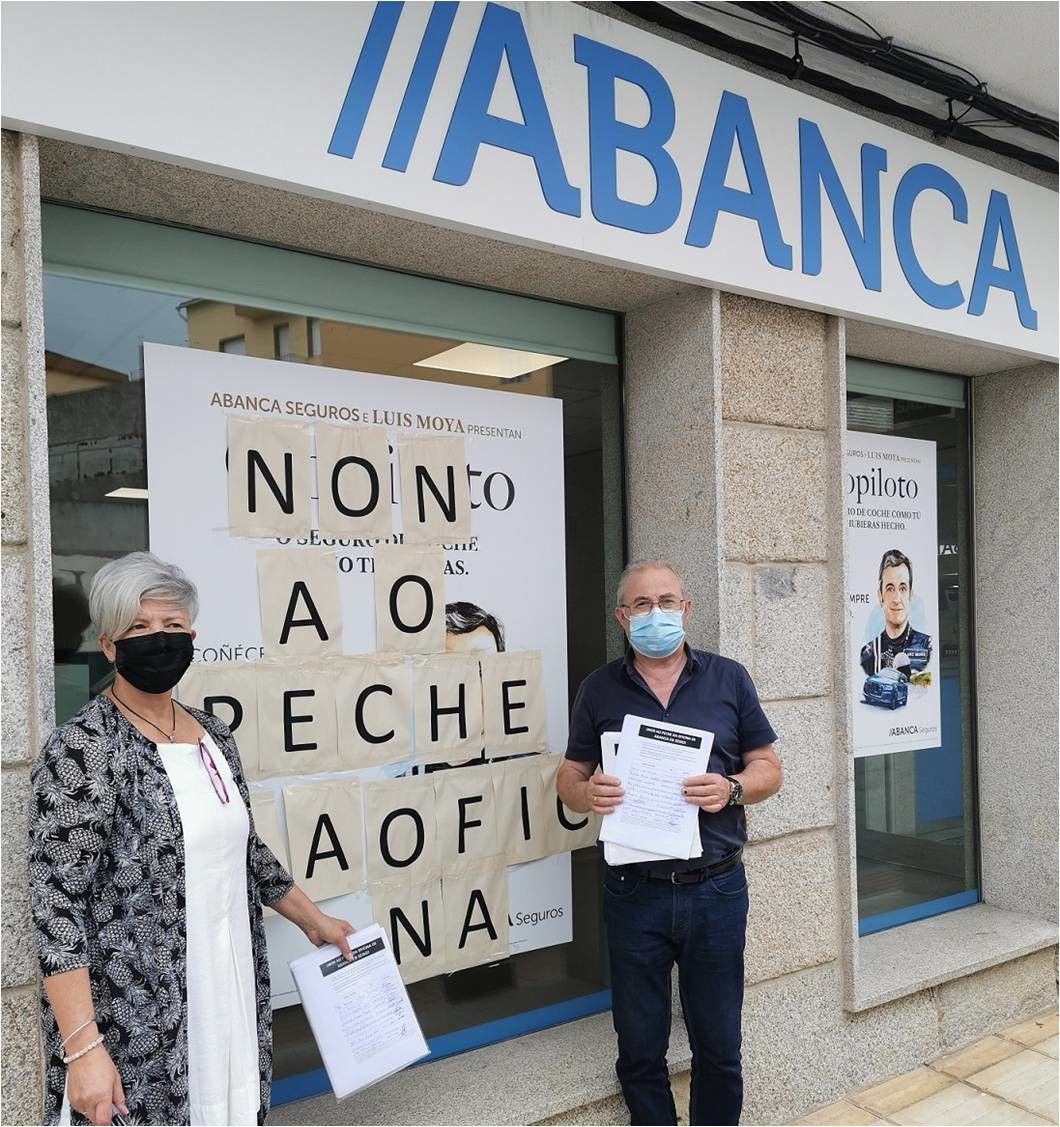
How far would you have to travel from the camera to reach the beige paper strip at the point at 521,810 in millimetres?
3648

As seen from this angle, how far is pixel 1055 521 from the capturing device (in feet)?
16.5

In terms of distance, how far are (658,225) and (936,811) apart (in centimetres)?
332

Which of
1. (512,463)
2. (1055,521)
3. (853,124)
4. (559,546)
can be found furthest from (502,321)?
(1055,521)

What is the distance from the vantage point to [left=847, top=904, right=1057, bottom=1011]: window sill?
164 inches

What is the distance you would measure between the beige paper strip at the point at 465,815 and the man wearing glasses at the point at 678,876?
0.38 metres

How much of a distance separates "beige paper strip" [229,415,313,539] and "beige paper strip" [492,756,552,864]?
1.15 meters

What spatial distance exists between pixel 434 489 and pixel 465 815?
1.15 m

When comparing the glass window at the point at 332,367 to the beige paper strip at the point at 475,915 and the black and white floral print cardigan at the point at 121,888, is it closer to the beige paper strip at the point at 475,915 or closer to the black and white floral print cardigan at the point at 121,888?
the beige paper strip at the point at 475,915

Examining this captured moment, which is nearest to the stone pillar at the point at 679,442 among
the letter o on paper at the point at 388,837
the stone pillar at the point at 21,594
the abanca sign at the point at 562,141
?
the abanca sign at the point at 562,141

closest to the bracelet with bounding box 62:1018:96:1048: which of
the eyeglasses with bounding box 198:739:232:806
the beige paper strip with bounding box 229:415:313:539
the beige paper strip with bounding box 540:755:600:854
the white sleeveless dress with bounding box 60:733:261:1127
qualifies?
the white sleeveless dress with bounding box 60:733:261:1127

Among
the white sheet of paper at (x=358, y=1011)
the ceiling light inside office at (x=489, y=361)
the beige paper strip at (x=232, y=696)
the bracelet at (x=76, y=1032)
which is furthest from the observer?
the ceiling light inside office at (x=489, y=361)

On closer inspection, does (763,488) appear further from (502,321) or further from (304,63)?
(304,63)

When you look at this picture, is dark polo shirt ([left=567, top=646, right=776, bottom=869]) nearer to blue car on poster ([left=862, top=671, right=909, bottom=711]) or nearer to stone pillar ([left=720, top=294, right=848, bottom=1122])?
stone pillar ([left=720, top=294, right=848, bottom=1122])

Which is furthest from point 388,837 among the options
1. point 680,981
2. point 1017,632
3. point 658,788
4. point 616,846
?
point 1017,632
